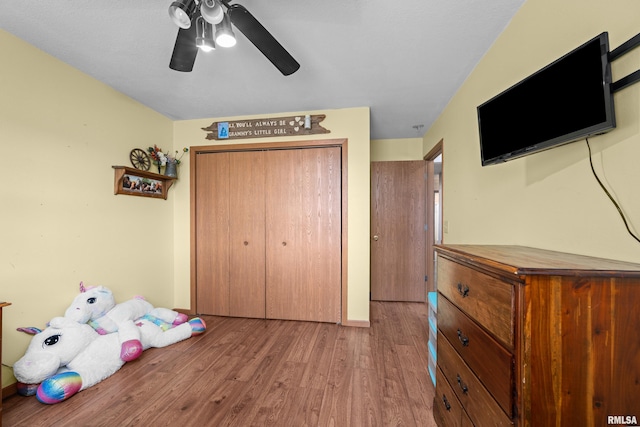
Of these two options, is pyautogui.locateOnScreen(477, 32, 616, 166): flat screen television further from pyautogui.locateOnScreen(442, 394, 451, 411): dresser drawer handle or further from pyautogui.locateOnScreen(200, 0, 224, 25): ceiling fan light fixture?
pyautogui.locateOnScreen(200, 0, 224, 25): ceiling fan light fixture

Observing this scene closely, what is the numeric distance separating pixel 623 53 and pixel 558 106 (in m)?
0.21

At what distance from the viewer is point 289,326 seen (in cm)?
268

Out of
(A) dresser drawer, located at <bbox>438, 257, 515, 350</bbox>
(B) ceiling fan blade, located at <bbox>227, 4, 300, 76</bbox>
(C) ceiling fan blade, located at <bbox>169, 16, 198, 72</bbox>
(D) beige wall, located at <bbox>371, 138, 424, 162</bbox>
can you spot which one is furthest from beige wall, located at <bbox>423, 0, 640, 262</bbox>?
(C) ceiling fan blade, located at <bbox>169, 16, 198, 72</bbox>

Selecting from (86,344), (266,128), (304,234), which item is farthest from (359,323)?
(266,128)

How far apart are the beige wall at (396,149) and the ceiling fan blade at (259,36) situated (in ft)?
7.86

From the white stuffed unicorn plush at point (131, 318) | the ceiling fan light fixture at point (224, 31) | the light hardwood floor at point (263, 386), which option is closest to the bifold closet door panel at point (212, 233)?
the white stuffed unicorn plush at point (131, 318)

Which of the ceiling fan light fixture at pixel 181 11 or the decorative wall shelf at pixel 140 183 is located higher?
the ceiling fan light fixture at pixel 181 11

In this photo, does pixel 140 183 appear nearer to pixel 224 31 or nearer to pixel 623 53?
pixel 224 31

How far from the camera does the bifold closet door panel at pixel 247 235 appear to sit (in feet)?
9.45

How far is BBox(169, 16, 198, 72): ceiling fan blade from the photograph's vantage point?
1.27 meters

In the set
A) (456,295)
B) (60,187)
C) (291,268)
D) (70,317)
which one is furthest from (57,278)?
Result: (456,295)

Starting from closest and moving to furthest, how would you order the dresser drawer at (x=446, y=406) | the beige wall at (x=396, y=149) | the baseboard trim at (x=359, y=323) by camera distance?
the dresser drawer at (x=446, y=406) < the baseboard trim at (x=359, y=323) < the beige wall at (x=396, y=149)

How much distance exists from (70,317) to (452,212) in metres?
3.41

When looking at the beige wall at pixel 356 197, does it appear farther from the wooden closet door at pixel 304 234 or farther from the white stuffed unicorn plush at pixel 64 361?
the white stuffed unicorn plush at pixel 64 361
